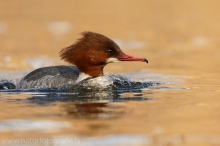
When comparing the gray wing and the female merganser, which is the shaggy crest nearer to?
the female merganser

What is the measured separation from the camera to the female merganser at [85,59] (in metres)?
9.55

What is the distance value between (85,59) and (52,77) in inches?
26.6

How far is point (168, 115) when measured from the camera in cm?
734

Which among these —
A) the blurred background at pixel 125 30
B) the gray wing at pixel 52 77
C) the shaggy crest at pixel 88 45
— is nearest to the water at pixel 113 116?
the gray wing at pixel 52 77

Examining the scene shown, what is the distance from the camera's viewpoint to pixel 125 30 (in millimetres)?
18062

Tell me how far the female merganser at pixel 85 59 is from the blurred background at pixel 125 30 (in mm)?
2715

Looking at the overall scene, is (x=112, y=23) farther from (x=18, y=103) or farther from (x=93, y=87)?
(x=18, y=103)

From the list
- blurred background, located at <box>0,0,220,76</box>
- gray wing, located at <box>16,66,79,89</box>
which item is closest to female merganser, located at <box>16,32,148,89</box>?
gray wing, located at <box>16,66,79,89</box>

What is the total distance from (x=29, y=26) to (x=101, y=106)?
11.2 m

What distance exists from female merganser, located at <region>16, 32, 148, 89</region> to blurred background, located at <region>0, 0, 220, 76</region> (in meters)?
2.72

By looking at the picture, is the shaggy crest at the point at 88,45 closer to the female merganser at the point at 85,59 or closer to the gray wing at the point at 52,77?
the female merganser at the point at 85,59

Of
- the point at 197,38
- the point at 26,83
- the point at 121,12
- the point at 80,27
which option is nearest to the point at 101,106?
the point at 26,83

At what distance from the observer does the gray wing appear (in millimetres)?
9805

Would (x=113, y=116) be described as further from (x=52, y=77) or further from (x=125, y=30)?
(x=125, y=30)
